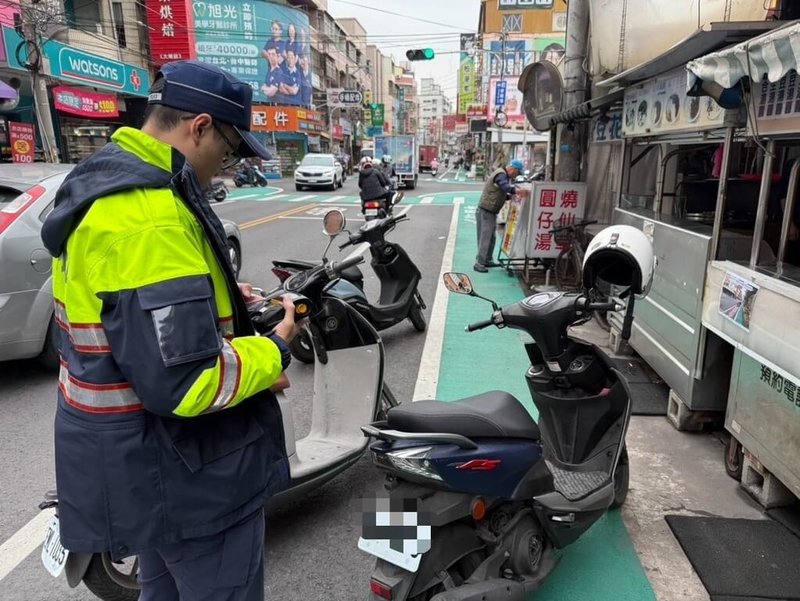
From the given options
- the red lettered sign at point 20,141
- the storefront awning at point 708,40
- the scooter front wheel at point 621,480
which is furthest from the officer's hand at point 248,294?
the red lettered sign at point 20,141

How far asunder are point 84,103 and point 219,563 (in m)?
20.8

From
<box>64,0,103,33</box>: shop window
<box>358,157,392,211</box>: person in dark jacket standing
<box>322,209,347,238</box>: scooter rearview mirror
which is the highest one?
<box>64,0,103,33</box>: shop window

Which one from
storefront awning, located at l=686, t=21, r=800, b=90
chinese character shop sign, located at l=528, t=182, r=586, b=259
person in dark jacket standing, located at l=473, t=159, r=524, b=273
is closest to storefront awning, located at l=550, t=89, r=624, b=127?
chinese character shop sign, located at l=528, t=182, r=586, b=259

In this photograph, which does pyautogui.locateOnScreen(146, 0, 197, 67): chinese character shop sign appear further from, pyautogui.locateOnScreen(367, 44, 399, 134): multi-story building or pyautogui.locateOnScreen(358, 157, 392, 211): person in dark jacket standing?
pyautogui.locateOnScreen(367, 44, 399, 134): multi-story building

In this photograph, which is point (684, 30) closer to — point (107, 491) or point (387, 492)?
point (387, 492)

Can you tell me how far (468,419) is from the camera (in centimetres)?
214

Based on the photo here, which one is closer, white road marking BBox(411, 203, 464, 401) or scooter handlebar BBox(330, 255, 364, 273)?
scooter handlebar BBox(330, 255, 364, 273)

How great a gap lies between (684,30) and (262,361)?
4.78 m

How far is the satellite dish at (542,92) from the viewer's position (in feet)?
28.2

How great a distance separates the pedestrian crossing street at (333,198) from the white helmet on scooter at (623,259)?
718 inches

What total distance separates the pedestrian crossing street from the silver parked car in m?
16.6

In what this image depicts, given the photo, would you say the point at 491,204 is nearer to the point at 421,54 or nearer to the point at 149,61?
the point at 421,54

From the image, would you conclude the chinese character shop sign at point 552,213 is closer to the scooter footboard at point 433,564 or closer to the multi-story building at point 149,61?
the multi-story building at point 149,61

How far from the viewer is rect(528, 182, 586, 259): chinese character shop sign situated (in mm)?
7906
